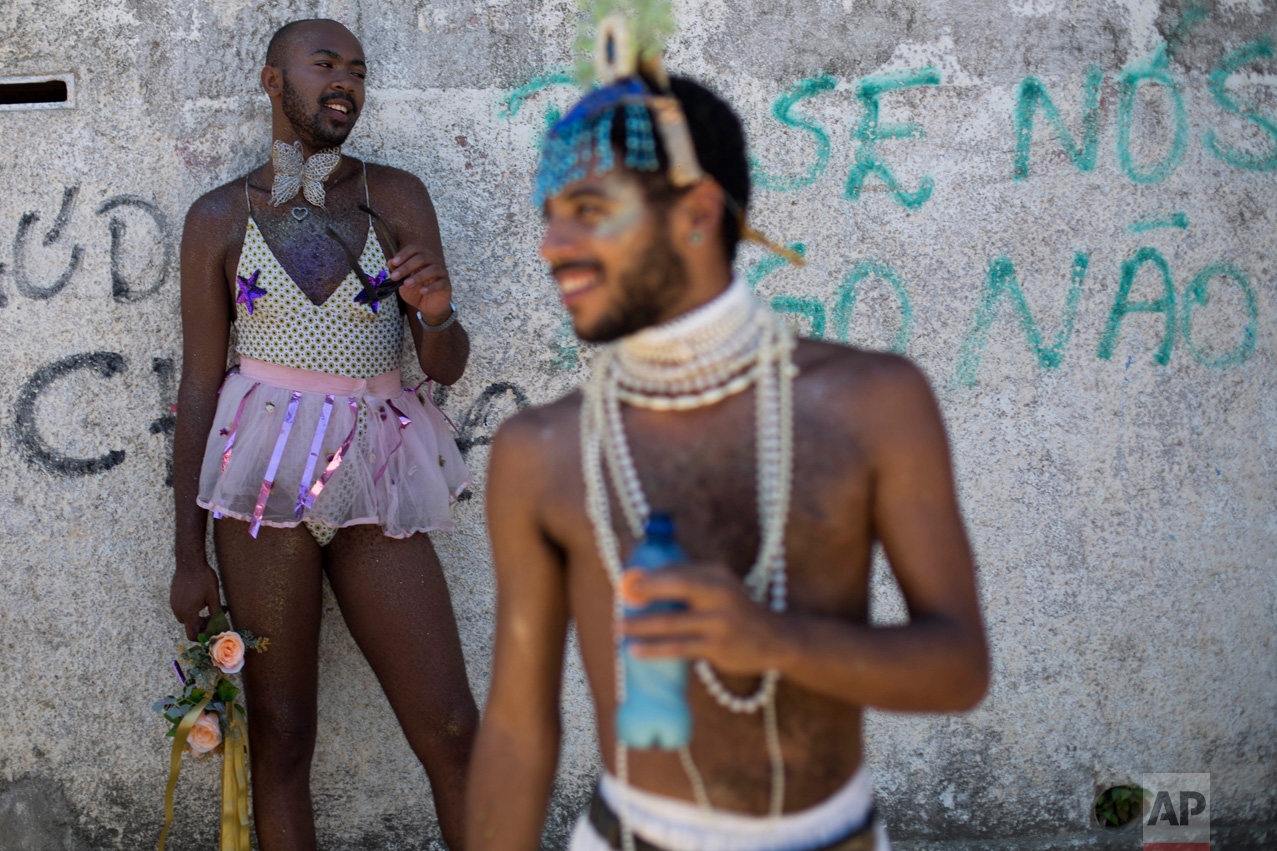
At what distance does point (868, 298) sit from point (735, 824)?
224 cm

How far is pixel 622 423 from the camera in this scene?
171cm

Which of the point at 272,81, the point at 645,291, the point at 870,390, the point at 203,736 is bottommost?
the point at 203,736

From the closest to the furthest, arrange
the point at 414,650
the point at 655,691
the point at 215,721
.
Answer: the point at 655,691 < the point at 414,650 < the point at 215,721

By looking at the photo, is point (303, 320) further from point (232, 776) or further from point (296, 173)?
point (232, 776)

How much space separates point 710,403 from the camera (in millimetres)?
1664

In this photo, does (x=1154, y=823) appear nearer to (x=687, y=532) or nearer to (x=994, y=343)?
(x=994, y=343)

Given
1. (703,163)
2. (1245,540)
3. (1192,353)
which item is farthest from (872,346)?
(703,163)

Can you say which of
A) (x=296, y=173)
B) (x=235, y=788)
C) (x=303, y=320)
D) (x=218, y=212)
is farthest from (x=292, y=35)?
(x=235, y=788)

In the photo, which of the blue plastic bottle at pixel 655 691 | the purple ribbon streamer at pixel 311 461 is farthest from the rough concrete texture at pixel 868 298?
the blue plastic bottle at pixel 655 691

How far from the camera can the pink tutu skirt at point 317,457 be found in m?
3.02

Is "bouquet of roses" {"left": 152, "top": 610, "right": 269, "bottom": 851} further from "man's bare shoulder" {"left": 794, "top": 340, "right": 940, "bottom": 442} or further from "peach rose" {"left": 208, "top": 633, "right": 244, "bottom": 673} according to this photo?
"man's bare shoulder" {"left": 794, "top": 340, "right": 940, "bottom": 442}

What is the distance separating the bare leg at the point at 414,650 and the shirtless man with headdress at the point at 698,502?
1408mm

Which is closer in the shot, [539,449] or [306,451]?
[539,449]

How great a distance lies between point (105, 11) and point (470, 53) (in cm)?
111
